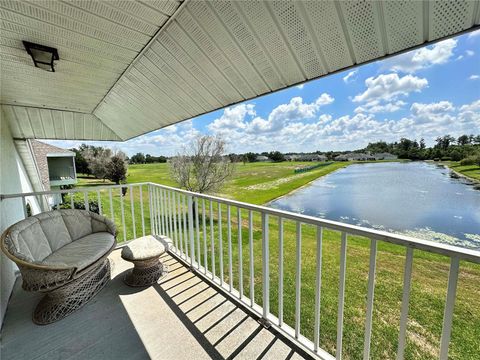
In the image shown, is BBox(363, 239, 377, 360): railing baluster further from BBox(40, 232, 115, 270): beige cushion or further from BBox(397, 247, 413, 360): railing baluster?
BBox(40, 232, 115, 270): beige cushion

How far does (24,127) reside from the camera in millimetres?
4594

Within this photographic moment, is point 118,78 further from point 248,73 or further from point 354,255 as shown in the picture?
point 354,255

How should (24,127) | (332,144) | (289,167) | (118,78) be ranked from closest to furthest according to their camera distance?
(118,78) < (24,127) < (332,144) < (289,167)

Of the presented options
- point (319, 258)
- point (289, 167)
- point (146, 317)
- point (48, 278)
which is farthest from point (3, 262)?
point (289, 167)

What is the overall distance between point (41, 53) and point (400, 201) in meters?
22.2

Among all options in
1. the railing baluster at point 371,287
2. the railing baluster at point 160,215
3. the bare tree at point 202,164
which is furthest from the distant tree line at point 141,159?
the railing baluster at point 371,287

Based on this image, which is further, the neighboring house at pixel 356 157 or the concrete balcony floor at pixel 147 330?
the neighboring house at pixel 356 157

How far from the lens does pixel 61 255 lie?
2215 millimetres

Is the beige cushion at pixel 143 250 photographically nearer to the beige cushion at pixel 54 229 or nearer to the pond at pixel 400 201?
the beige cushion at pixel 54 229

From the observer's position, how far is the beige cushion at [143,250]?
2391 millimetres

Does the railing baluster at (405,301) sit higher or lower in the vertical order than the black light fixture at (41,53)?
lower

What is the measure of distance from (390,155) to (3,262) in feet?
55.2

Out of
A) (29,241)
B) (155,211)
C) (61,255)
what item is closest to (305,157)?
(155,211)

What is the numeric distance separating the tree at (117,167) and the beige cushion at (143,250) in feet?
82.8
